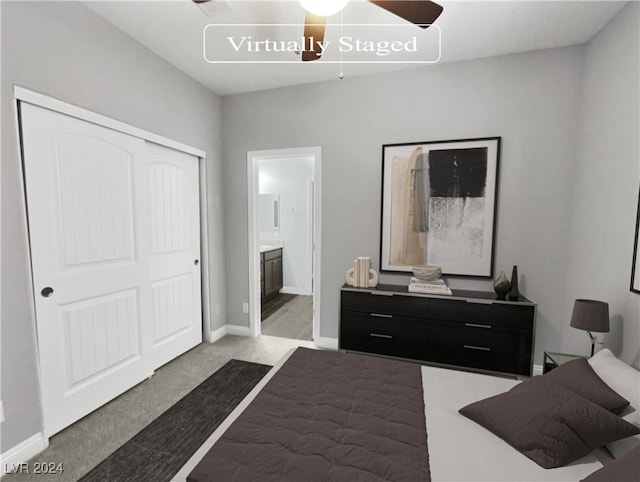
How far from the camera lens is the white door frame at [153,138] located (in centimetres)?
166

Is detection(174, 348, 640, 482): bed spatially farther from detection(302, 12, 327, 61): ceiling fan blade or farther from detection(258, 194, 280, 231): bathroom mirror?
detection(258, 194, 280, 231): bathroom mirror

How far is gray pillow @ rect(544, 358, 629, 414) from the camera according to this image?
116 cm

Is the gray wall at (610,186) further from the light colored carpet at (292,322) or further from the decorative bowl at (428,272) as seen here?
the light colored carpet at (292,322)

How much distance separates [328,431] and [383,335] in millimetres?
1521

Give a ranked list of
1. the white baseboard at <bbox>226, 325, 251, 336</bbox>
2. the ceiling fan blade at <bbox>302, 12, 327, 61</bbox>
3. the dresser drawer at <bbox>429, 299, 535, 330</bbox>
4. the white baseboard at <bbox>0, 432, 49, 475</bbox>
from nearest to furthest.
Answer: the ceiling fan blade at <bbox>302, 12, 327, 61</bbox> < the white baseboard at <bbox>0, 432, 49, 475</bbox> < the dresser drawer at <bbox>429, 299, 535, 330</bbox> < the white baseboard at <bbox>226, 325, 251, 336</bbox>

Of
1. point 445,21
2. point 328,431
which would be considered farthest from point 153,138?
point 328,431

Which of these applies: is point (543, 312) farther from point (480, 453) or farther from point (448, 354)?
point (480, 453)

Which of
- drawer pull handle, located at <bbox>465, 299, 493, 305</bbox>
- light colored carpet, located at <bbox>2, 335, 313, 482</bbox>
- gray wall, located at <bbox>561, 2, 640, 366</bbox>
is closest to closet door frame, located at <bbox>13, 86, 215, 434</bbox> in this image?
light colored carpet, located at <bbox>2, 335, 313, 482</bbox>

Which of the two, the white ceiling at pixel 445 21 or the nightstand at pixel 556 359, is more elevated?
the white ceiling at pixel 445 21

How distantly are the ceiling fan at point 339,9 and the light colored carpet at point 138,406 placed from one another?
2.55 metres

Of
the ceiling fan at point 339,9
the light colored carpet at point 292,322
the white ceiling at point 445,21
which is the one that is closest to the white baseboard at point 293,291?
the light colored carpet at point 292,322

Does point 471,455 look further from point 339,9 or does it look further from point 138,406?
point 138,406

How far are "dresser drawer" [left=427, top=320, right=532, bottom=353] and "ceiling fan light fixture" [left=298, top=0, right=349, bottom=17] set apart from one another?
7.47 feet

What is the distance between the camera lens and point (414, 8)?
1359 mm
